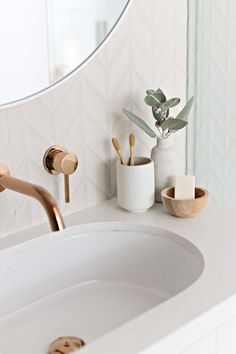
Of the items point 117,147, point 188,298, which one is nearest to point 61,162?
point 117,147

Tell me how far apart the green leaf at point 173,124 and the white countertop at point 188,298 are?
0.64 feet

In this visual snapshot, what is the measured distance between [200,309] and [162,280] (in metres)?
0.32

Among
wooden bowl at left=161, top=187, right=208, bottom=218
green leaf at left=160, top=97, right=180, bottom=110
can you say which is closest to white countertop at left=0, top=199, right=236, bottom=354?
wooden bowl at left=161, top=187, right=208, bottom=218

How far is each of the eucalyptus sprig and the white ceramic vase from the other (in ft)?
0.07

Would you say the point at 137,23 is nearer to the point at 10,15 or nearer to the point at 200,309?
the point at 10,15

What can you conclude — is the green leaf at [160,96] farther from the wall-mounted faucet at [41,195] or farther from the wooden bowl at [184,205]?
the wall-mounted faucet at [41,195]

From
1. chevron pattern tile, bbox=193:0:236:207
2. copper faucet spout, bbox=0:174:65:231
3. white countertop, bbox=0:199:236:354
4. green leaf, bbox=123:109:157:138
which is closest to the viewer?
white countertop, bbox=0:199:236:354

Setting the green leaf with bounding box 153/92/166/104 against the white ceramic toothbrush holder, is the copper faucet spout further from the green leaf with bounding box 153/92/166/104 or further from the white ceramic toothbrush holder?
the green leaf with bounding box 153/92/166/104

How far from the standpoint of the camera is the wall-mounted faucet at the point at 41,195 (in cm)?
104

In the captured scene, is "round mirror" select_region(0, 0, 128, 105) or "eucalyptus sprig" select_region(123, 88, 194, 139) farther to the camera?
"eucalyptus sprig" select_region(123, 88, 194, 139)

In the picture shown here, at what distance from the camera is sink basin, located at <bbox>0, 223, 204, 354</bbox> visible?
1219mm

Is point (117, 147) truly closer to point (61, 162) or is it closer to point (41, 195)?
point (61, 162)

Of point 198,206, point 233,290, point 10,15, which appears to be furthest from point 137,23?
point 233,290

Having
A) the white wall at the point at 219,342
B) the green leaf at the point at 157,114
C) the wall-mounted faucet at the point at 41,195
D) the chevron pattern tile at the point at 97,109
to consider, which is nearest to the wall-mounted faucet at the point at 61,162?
the chevron pattern tile at the point at 97,109
